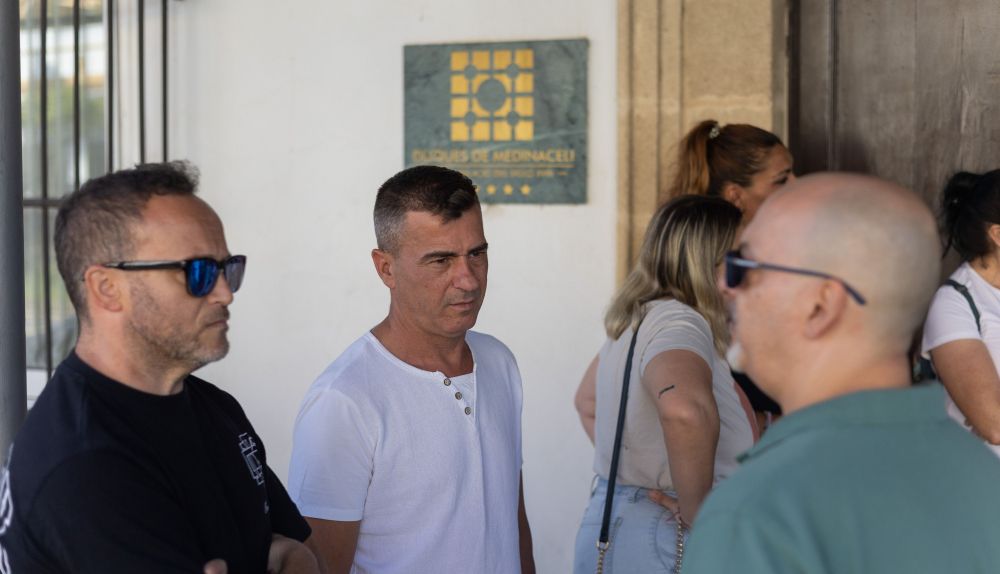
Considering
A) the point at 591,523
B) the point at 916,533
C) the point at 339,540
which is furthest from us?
the point at 591,523

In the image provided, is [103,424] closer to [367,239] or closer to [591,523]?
[591,523]

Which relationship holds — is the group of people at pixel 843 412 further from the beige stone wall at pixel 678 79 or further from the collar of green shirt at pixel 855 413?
the beige stone wall at pixel 678 79

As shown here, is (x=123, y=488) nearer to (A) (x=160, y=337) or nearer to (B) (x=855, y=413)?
(A) (x=160, y=337)

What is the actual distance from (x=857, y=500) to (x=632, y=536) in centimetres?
155

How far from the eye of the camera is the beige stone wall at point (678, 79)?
3982mm

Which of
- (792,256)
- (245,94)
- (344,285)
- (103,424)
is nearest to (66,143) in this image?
(245,94)

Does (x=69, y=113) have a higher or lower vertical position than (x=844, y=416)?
higher

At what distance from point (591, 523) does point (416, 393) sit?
0.71 meters

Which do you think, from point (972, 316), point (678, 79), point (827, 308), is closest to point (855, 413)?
point (827, 308)

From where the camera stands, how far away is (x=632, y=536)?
2.80m

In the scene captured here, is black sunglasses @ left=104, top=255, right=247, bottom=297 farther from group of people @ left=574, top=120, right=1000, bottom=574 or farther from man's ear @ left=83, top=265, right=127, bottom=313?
group of people @ left=574, top=120, right=1000, bottom=574

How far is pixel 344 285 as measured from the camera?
446 centimetres

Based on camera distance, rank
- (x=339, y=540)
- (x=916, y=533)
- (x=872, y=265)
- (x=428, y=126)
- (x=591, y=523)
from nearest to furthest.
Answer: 1. (x=916, y=533)
2. (x=872, y=265)
3. (x=339, y=540)
4. (x=591, y=523)
5. (x=428, y=126)

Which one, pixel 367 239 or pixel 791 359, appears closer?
pixel 791 359
